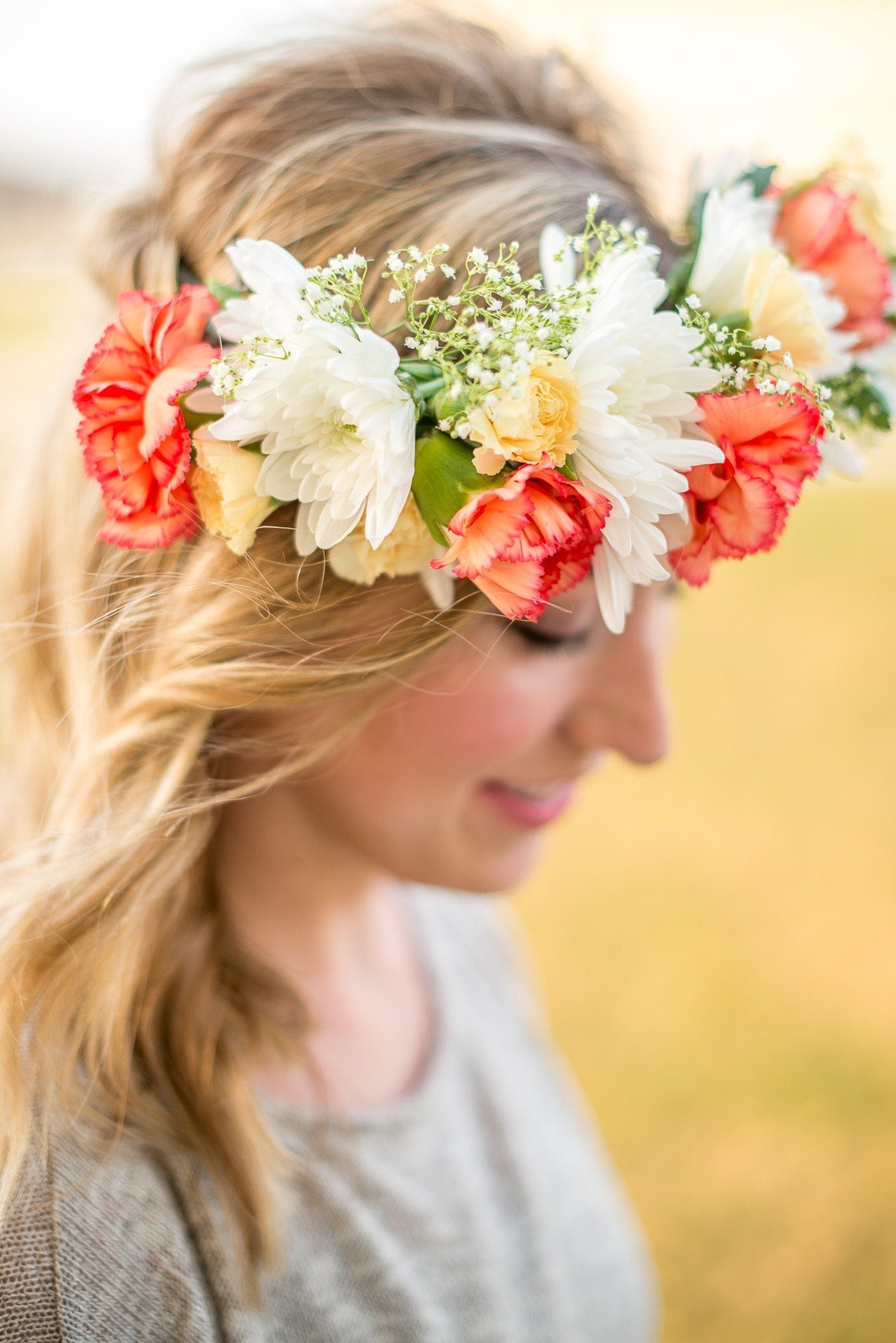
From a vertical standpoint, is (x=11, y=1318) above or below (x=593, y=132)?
below

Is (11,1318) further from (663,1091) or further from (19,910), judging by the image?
(663,1091)

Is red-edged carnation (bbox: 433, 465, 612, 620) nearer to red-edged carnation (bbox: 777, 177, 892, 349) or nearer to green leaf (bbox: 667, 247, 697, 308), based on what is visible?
green leaf (bbox: 667, 247, 697, 308)

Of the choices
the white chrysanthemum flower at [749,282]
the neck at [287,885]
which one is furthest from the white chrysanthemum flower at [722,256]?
the neck at [287,885]

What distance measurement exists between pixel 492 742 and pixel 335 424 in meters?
0.44

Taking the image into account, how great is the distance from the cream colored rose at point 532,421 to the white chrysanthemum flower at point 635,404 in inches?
0.6

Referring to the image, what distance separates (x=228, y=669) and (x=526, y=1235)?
3.42ft

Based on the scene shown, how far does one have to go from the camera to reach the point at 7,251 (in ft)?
10.7

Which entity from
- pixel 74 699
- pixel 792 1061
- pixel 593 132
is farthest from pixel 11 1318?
pixel 792 1061

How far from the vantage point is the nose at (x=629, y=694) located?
121cm

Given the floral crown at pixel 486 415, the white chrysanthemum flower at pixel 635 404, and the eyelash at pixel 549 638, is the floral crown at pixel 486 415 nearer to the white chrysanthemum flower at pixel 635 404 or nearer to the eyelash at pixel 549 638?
the white chrysanthemum flower at pixel 635 404

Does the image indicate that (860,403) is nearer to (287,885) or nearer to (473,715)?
(473,715)

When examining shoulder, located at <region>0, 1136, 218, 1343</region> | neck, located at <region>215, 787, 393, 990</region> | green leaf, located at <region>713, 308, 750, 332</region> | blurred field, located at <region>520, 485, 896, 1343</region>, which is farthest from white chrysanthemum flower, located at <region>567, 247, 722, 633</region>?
blurred field, located at <region>520, 485, 896, 1343</region>

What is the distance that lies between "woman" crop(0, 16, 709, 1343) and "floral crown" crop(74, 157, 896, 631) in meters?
0.08

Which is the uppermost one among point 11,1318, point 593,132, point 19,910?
point 593,132
